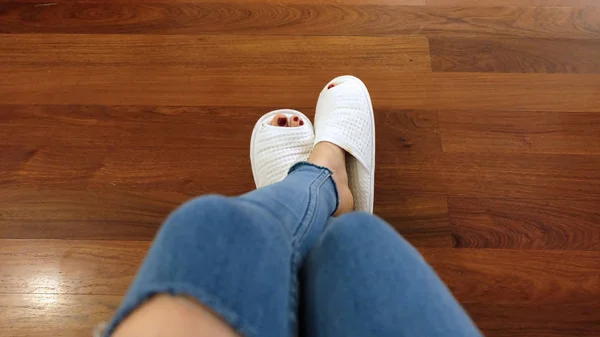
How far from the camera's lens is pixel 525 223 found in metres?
0.82

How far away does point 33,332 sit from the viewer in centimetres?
77

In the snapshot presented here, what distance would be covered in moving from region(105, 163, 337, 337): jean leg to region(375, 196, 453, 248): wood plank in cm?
37

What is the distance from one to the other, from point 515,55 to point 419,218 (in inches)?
16.5

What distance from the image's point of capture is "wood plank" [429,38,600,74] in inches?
37.5

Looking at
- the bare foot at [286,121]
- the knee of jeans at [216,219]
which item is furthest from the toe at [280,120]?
the knee of jeans at [216,219]

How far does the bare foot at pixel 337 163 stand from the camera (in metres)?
0.81

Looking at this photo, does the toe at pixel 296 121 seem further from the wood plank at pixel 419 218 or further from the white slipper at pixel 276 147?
the wood plank at pixel 419 218

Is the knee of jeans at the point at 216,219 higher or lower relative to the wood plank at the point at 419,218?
higher

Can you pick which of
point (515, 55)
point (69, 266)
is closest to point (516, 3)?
point (515, 55)

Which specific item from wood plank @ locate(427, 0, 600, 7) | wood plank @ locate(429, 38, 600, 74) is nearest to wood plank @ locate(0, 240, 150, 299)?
wood plank @ locate(429, 38, 600, 74)

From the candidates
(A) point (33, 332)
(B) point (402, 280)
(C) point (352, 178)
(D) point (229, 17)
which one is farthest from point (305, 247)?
(D) point (229, 17)

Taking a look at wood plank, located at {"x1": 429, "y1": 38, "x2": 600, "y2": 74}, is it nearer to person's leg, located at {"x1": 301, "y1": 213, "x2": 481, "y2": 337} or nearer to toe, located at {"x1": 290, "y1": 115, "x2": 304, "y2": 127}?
toe, located at {"x1": 290, "y1": 115, "x2": 304, "y2": 127}

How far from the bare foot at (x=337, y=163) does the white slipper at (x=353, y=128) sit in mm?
Result: 13

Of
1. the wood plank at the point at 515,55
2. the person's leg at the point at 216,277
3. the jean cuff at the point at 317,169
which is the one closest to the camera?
the person's leg at the point at 216,277
